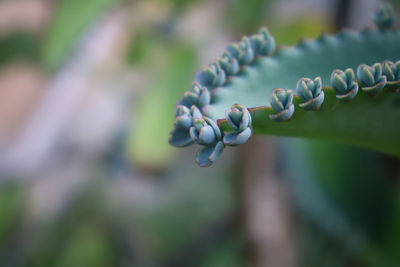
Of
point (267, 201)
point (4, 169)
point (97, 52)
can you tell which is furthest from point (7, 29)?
point (267, 201)

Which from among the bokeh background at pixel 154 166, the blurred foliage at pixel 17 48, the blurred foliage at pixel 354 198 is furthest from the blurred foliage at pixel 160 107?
the blurred foliage at pixel 17 48

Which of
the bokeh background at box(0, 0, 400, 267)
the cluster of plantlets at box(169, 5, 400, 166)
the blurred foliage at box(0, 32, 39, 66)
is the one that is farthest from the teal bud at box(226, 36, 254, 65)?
the blurred foliage at box(0, 32, 39, 66)

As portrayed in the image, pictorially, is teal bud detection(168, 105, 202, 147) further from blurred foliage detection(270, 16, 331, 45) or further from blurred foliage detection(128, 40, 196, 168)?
blurred foliage detection(270, 16, 331, 45)

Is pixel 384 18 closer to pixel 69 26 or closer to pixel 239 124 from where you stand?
pixel 239 124

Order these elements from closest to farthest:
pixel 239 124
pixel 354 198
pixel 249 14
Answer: pixel 239 124
pixel 354 198
pixel 249 14

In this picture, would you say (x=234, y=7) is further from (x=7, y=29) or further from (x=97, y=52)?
(x=7, y=29)

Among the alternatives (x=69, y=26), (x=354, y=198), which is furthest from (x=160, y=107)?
(x=354, y=198)

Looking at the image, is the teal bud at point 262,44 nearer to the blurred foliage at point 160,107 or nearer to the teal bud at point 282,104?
the teal bud at point 282,104

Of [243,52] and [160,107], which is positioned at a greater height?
[243,52]
